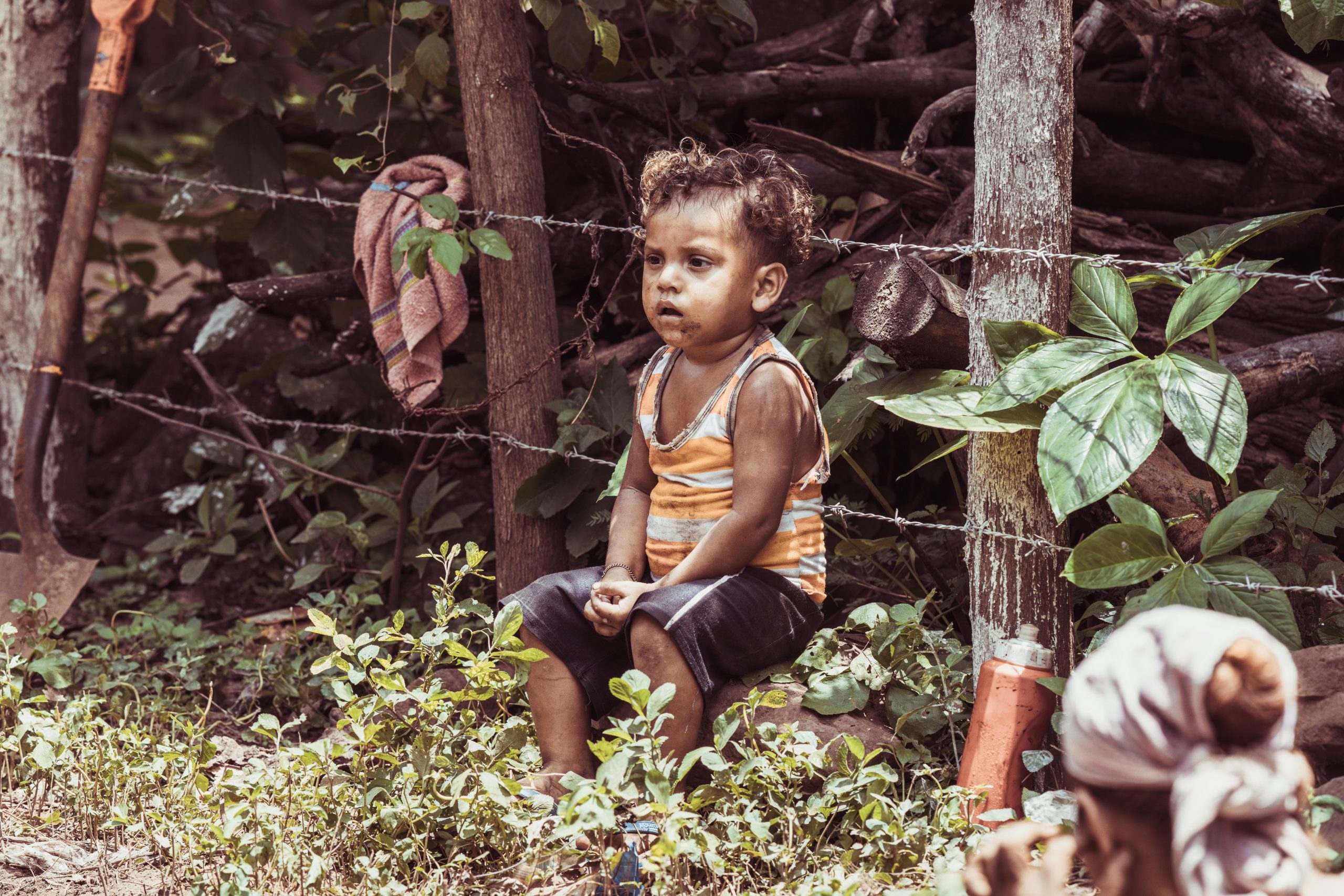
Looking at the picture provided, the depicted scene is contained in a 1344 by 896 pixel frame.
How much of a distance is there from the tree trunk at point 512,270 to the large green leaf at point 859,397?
0.87 metres

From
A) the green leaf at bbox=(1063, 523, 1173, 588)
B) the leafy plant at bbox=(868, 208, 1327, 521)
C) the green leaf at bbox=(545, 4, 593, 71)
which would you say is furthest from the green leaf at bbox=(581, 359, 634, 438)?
the green leaf at bbox=(1063, 523, 1173, 588)

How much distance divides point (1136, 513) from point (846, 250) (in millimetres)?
1294

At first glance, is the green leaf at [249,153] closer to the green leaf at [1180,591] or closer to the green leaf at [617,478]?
the green leaf at [617,478]

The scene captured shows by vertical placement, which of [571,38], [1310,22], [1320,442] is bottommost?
[1320,442]

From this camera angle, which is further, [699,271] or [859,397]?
[859,397]

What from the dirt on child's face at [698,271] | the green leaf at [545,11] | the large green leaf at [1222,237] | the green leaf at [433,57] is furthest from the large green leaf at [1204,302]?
the green leaf at [433,57]

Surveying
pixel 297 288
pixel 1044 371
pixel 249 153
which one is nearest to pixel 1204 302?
pixel 1044 371

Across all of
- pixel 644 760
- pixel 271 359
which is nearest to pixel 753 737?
pixel 644 760

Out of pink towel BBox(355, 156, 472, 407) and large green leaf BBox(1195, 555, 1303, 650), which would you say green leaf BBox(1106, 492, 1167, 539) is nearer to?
large green leaf BBox(1195, 555, 1303, 650)

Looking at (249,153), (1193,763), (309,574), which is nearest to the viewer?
(1193,763)

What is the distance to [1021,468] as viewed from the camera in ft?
Answer: 7.44

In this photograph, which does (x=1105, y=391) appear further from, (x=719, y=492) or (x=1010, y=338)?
(x=719, y=492)

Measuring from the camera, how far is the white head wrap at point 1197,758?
3.74 ft

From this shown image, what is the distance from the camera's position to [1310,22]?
2330mm
